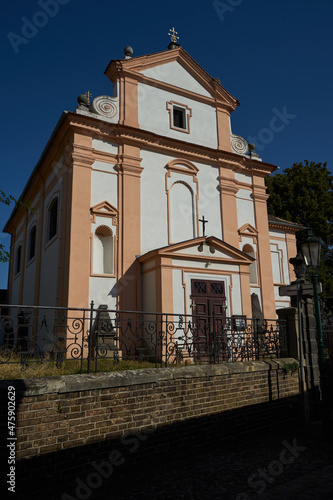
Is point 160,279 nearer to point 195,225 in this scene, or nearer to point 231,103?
point 195,225

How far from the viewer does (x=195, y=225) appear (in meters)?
15.1

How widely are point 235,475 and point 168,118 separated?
44.3 feet

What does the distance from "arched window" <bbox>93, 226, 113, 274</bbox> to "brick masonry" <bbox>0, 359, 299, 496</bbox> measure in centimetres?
674

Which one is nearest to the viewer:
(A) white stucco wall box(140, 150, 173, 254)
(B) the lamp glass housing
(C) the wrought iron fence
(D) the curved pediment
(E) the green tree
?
(C) the wrought iron fence

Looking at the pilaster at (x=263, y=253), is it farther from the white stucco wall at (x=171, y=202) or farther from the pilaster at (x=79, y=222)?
the pilaster at (x=79, y=222)

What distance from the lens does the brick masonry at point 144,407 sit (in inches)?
192

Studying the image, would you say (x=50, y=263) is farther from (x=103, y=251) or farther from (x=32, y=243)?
(x=32, y=243)

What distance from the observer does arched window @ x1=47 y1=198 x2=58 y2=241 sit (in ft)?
51.1

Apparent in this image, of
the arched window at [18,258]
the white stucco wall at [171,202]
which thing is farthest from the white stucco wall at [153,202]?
the arched window at [18,258]

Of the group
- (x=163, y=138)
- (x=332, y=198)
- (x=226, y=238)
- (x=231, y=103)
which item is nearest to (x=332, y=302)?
(x=332, y=198)

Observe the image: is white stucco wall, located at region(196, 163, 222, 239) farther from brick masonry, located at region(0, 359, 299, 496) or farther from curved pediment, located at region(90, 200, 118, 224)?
brick masonry, located at region(0, 359, 299, 496)

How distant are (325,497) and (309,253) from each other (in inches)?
202

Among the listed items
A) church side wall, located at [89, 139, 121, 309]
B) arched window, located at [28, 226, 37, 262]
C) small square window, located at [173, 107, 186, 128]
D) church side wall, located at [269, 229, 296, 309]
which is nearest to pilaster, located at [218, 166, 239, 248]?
small square window, located at [173, 107, 186, 128]

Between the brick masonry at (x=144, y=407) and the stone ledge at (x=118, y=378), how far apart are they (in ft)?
0.04
